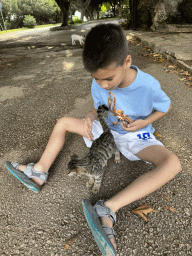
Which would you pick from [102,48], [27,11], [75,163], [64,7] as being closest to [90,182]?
[75,163]

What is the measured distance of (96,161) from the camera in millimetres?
1754

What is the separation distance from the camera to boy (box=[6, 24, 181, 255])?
1.44 m

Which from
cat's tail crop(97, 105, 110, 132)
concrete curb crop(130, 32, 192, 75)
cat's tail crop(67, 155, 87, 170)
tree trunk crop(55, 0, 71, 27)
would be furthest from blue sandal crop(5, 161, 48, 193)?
tree trunk crop(55, 0, 71, 27)

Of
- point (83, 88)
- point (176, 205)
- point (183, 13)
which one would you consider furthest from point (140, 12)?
point (176, 205)

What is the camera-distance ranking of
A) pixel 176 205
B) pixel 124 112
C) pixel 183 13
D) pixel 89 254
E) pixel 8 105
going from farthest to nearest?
pixel 183 13 → pixel 8 105 → pixel 124 112 → pixel 176 205 → pixel 89 254

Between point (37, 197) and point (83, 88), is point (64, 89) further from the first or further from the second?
point (37, 197)

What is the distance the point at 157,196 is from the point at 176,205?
0.18 m

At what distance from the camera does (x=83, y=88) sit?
13.6 ft

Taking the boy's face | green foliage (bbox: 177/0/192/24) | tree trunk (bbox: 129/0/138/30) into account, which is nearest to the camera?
the boy's face

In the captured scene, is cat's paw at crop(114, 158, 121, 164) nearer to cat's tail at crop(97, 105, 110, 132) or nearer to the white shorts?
the white shorts

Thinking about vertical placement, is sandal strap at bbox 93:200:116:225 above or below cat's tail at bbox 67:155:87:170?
below

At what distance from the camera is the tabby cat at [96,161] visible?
166 cm

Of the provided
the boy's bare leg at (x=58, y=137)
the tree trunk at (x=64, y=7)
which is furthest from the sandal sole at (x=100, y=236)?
the tree trunk at (x=64, y=7)

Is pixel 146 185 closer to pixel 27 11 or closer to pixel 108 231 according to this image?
pixel 108 231
